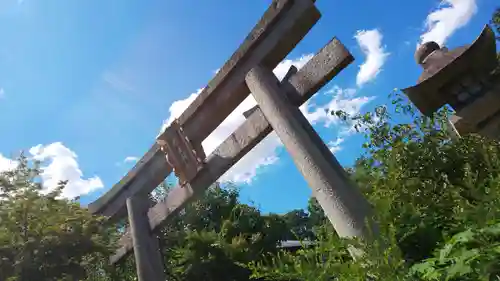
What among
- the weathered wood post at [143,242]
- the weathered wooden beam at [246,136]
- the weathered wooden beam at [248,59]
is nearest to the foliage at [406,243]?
the weathered wooden beam at [246,136]

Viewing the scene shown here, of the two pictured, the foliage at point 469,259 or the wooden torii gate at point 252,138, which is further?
the wooden torii gate at point 252,138

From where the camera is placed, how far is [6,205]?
6285mm

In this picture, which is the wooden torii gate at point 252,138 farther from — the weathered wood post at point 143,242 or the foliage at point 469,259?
the foliage at point 469,259

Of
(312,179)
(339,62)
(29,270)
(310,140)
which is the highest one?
(29,270)

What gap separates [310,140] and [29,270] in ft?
14.6

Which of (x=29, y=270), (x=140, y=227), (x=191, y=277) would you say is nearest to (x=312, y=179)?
(x=140, y=227)

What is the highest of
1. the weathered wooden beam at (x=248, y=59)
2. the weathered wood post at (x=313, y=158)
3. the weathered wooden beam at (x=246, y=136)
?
the weathered wooden beam at (x=248, y=59)

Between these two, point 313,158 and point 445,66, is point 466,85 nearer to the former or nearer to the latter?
point 445,66

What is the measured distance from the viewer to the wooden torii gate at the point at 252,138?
2.95m

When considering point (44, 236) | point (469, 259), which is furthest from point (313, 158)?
point (44, 236)

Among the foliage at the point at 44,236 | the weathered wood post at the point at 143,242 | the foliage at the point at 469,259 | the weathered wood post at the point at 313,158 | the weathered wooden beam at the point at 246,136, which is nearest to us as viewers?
the foliage at the point at 469,259

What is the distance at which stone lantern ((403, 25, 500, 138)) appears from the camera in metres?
1.95

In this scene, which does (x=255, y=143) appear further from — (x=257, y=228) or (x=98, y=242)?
(x=257, y=228)

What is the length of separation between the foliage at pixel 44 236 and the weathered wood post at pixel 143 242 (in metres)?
1.37
